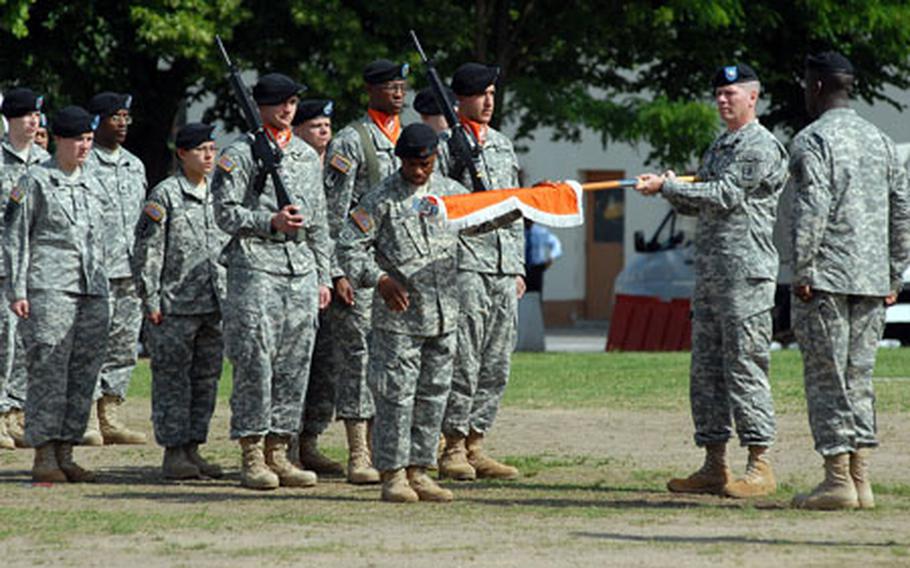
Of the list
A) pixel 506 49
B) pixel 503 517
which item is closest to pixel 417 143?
pixel 503 517

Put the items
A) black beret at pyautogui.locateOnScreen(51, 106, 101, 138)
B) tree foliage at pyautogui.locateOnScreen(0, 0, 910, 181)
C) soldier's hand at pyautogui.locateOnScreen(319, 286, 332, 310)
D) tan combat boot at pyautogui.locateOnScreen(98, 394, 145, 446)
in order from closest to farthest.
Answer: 1. soldier's hand at pyautogui.locateOnScreen(319, 286, 332, 310)
2. black beret at pyautogui.locateOnScreen(51, 106, 101, 138)
3. tan combat boot at pyautogui.locateOnScreen(98, 394, 145, 446)
4. tree foliage at pyautogui.locateOnScreen(0, 0, 910, 181)

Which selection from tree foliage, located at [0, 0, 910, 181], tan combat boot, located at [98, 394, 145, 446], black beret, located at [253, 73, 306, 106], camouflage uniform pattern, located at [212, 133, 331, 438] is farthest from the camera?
tree foliage, located at [0, 0, 910, 181]

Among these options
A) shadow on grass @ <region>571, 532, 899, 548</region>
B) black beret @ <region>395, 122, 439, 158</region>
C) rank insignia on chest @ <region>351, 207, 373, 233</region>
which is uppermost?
black beret @ <region>395, 122, 439, 158</region>

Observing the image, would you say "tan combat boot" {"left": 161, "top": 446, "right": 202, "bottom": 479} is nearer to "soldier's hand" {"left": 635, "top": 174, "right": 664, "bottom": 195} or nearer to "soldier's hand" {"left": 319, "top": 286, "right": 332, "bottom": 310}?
"soldier's hand" {"left": 319, "top": 286, "right": 332, "bottom": 310}

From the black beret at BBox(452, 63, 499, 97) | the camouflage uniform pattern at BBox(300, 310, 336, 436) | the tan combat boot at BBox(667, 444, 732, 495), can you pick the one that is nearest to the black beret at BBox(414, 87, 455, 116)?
the black beret at BBox(452, 63, 499, 97)

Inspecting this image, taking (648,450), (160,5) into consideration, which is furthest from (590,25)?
Result: (648,450)

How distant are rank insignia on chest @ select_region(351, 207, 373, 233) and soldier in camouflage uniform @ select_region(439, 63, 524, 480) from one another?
105cm

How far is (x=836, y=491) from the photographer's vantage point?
10617mm

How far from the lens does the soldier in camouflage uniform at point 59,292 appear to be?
40.4 ft

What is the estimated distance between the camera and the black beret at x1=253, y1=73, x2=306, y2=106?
11773mm

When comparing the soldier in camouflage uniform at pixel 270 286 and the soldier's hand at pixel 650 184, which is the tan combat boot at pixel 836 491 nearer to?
the soldier's hand at pixel 650 184

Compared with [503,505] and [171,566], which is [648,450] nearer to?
[503,505]

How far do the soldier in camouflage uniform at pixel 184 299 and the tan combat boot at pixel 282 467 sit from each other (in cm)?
63

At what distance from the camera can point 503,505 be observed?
1098cm
